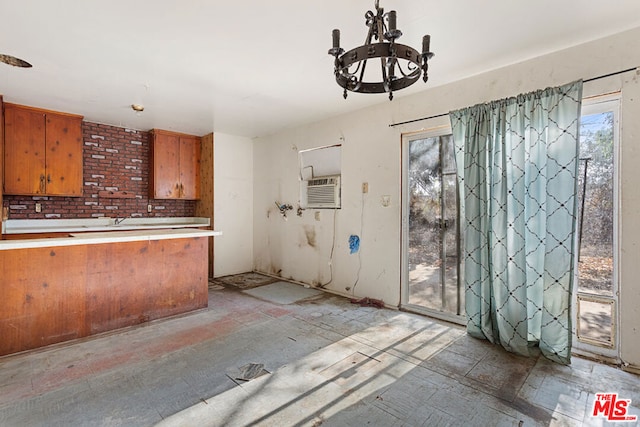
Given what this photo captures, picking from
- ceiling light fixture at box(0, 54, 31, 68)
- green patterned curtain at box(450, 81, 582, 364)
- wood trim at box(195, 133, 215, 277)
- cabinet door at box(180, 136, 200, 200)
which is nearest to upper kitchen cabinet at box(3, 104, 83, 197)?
cabinet door at box(180, 136, 200, 200)

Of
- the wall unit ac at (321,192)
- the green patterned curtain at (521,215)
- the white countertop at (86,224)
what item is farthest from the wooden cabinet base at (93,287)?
the green patterned curtain at (521,215)

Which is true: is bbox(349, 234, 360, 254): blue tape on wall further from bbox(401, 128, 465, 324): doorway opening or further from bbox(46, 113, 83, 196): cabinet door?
bbox(46, 113, 83, 196): cabinet door

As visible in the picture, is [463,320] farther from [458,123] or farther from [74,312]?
[74,312]

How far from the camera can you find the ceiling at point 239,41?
80.2 inches

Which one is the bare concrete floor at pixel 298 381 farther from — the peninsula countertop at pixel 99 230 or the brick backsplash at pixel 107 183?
the brick backsplash at pixel 107 183

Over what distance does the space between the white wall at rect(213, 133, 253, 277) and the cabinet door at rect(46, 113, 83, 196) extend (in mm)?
1896

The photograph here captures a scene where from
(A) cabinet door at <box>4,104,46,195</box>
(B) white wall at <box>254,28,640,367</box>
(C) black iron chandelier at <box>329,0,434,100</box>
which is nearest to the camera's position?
(C) black iron chandelier at <box>329,0,434,100</box>

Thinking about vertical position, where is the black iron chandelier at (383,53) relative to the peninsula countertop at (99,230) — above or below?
above

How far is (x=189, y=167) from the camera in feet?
18.1

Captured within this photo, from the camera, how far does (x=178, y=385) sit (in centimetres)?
214

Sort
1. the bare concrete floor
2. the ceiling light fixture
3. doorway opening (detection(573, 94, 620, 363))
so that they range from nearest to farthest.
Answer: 1. the bare concrete floor
2. doorway opening (detection(573, 94, 620, 363))
3. the ceiling light fixture

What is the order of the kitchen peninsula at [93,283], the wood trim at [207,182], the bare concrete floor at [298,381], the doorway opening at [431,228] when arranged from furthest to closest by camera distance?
the wood trim at [207,182] → the doorway opening at [431,228] → the kitchen peninsula at [93,283] → the bare concrete floor at [298,381]

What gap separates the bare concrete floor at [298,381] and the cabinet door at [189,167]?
288 centimetres

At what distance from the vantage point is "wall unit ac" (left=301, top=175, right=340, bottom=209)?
172 inches
